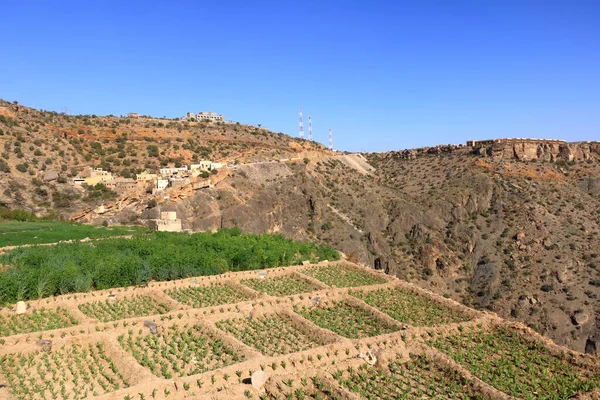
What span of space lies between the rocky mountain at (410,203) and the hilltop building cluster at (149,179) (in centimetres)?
186

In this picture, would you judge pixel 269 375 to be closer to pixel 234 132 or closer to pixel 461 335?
pixel 461 335

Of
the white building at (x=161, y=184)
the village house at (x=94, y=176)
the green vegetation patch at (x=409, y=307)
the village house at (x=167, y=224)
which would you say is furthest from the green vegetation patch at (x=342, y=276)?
the village house at (x=94, y=176)

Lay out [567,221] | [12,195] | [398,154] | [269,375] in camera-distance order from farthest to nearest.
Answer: [398,154] < [567,221] < [12,195] < [269,375]

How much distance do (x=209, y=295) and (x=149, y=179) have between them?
26.0m

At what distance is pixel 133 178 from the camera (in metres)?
47.2

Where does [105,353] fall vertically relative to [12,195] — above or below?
below

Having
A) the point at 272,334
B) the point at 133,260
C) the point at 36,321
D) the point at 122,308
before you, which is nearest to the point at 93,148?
the point at 133,260

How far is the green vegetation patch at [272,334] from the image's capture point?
47.6 feet

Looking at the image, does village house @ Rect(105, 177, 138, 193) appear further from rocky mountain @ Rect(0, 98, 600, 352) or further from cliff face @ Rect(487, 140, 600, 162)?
cliff face @ Rect(487, 140, 600, 162)

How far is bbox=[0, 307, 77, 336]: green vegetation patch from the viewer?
49.1 ft

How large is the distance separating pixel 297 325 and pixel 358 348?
293cm

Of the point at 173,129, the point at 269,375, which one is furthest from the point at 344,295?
the point at 173,129

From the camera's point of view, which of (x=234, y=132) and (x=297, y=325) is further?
(x=234, y=132)

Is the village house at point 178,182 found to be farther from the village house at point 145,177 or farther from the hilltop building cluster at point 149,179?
the village house at point 145,177
